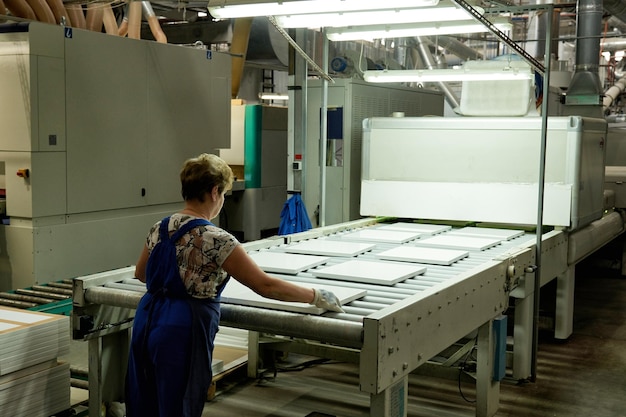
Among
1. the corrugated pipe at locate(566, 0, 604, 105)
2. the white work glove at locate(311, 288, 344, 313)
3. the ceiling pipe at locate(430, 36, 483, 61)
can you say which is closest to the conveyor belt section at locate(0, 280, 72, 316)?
the white work glove at locate(311, 288, 344, 313)

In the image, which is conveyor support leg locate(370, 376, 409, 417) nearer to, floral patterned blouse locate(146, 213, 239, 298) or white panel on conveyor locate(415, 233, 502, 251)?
floral patterned blouse locate(146, 213, 239, 298)

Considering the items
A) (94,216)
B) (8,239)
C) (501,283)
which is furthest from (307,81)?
(501,283)

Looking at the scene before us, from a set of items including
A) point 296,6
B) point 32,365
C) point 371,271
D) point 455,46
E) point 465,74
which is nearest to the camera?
point 32,365

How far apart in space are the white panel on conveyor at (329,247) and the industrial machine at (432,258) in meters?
0.01

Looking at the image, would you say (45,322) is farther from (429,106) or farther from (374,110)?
(429,106)

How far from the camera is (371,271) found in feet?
10.8

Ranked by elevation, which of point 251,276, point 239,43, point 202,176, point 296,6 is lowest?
point 251,276

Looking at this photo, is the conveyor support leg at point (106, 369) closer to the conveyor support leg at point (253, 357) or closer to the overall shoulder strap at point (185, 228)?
the overall shoulder strap at point (185, 228)

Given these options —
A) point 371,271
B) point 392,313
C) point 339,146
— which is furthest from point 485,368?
point 339,146

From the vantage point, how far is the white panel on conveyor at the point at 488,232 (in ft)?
15.1

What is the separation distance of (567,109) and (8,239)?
6.83 m

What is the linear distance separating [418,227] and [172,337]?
283 cm

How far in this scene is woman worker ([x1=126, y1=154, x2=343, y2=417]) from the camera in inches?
95.9

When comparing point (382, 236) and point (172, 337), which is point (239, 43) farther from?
point (172, 337)
